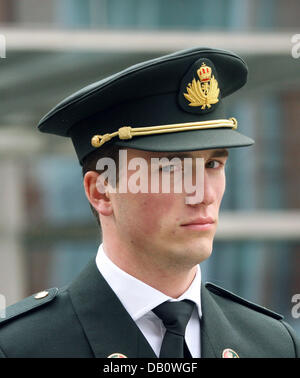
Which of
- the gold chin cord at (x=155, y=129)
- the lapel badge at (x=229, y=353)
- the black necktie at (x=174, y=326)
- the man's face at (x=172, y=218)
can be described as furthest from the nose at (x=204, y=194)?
the lapel badge at (x=229, y=353)

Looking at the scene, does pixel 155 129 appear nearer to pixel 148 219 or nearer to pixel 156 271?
pixel 148 219

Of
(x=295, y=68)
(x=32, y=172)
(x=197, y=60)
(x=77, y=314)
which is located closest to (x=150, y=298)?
(x=77, y=314)

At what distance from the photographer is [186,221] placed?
1.90 meters

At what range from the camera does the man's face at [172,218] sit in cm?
190

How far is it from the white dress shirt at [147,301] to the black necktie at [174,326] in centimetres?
2

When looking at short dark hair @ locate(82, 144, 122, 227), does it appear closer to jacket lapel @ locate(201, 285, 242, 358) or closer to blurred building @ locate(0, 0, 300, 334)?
jacket lapel @ locate(201, 285, 242, 358)

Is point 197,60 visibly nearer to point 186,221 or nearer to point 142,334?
point 186,221

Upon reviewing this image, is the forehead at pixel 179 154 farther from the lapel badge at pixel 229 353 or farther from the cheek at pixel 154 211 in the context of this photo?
the lapel badge at pixel 229 353

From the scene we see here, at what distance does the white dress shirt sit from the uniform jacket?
0.05 ft

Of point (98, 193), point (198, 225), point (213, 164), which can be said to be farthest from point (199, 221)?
point (98, 193)

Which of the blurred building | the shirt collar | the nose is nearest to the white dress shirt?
the shirt collar

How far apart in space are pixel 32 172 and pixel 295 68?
185 cm

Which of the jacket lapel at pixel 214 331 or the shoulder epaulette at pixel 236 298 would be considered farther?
the shoulder epaulette at pixel 236 298

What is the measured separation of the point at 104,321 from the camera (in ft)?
6.66
